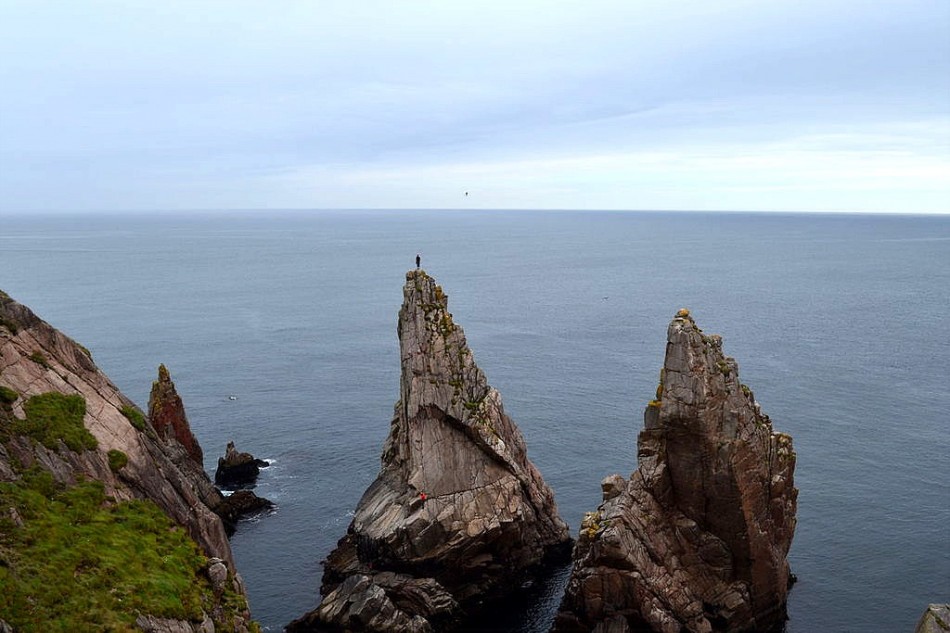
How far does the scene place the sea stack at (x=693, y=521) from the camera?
53688 millimetres

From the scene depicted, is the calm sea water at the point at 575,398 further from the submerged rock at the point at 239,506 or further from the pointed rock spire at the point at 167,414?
the pointed rock spire at the point at 167,414

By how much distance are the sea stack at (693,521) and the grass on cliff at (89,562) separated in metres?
25.3

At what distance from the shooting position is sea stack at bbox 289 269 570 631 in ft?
192

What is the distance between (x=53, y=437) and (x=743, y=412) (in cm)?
4094

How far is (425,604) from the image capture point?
57312mm

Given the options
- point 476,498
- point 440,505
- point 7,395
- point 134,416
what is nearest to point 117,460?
point 134,416

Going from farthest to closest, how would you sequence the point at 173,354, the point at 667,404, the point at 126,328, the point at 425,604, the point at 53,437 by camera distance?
the point at 126,328, the point at 173,354, the point at 425,604, the point at 667,404, the point at 53,437

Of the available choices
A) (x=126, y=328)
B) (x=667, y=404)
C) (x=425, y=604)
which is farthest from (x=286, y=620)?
(x=126, y=328)

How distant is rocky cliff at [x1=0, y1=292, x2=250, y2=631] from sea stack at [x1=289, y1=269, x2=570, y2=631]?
16.8 metres

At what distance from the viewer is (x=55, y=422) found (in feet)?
134

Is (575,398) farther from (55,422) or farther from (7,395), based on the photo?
(7,395)

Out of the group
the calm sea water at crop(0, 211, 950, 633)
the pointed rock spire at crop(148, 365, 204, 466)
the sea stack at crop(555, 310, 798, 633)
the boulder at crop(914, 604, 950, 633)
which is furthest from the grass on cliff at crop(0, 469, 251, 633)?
the pointed rock spire at crop(148, 365, 204, 466)

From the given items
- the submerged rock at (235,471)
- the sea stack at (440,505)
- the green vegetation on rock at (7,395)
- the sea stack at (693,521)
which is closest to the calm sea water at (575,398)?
the submerged rock at (235,471)

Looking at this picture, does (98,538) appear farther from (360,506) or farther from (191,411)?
(191,411)
